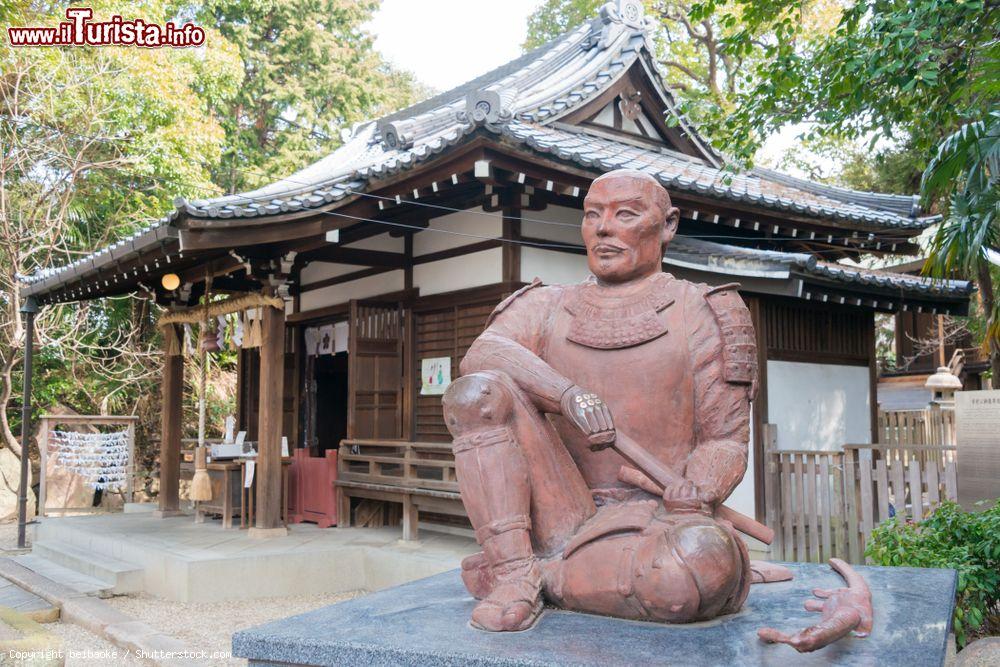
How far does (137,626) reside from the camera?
6.23 metres

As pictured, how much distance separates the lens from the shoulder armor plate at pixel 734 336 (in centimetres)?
309

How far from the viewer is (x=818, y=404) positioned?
8.56 m

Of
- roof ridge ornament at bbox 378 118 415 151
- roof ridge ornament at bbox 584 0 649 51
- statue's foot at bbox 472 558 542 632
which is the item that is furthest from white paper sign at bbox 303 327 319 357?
statue's foot at bbox 472 558 542 632

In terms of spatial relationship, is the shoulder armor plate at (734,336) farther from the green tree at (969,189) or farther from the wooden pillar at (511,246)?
the wooden pillar at (511,246)

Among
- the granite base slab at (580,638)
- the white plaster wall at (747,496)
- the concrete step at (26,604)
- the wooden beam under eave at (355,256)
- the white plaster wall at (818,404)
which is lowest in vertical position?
the concrete step at (26,604)

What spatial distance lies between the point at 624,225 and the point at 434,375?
5355 millimetres

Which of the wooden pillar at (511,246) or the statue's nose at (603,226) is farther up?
the wooden pillar at (511,246)

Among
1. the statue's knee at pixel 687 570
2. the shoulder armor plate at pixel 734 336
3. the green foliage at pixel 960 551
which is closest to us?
the statue's knee at pixel 687 570

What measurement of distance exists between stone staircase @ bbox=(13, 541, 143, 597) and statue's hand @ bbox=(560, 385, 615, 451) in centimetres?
618

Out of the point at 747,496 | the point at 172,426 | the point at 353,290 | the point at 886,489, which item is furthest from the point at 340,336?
the point at 886,489

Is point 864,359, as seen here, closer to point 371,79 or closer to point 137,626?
point 137,626

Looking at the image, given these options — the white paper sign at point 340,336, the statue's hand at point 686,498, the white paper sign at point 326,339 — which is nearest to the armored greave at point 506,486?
the statue's hand at point 686,498

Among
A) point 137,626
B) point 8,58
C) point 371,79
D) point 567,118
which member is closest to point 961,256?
point 567,118

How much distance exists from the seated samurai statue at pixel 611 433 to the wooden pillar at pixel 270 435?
17.1 feet
